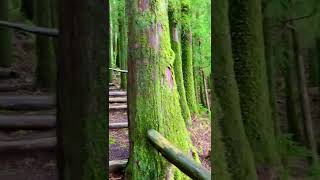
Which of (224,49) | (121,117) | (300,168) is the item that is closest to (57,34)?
(224,49)

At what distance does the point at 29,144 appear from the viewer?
2387 millimetres

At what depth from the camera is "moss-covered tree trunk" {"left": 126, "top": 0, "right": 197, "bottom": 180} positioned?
5.65m

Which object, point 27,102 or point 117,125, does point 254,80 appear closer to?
point 27,102

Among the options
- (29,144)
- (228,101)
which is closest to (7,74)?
(29,144)

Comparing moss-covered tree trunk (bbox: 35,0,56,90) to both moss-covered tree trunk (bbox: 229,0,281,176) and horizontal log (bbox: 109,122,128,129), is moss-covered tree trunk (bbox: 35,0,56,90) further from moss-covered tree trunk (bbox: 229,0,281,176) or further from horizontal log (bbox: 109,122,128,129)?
horizontal log (bbox: 109,122,128,129)

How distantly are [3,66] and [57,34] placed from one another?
1.46 metres

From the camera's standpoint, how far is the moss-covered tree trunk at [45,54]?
2.33 meters

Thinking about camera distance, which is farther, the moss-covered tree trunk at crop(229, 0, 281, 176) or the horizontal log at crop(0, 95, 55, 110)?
the horizontal log at crop(0, 95, 55, 110)

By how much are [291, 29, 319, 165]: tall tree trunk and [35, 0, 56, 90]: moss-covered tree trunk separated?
1.31 meters

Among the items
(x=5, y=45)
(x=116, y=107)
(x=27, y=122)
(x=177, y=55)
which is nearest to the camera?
(x=27, y=122)

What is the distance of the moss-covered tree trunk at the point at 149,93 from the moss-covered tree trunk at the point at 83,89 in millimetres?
3626

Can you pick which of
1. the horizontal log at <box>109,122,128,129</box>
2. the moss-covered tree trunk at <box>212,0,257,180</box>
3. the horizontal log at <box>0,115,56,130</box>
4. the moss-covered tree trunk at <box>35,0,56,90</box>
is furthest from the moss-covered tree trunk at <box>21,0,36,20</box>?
the horizontal log at <box>109,122,128,129</box>

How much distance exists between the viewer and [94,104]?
192cm

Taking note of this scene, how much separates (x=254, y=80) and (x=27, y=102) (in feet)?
4.47
